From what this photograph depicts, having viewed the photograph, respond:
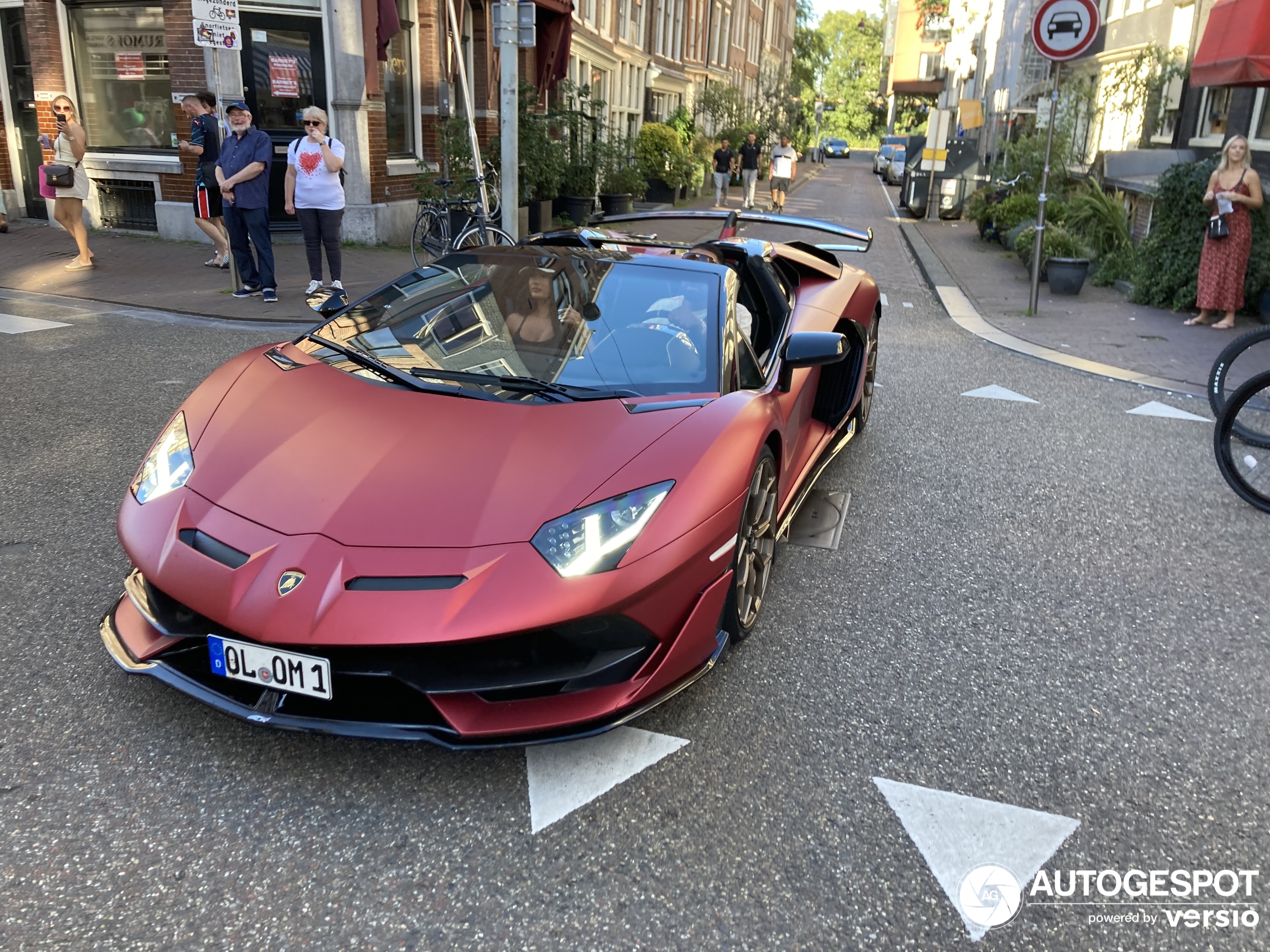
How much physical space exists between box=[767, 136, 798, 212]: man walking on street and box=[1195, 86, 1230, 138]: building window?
31.0 ft

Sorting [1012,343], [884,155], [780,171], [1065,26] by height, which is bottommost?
[1012,343]

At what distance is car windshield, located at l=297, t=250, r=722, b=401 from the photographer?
349cm

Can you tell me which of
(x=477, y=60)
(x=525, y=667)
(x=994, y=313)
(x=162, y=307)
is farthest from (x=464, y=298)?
(x=477, y=60)

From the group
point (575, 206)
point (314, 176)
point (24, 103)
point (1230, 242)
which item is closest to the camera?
point (314, 176)

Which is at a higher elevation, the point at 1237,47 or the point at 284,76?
the point at 1237,47

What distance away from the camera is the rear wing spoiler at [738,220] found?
549 centimetres

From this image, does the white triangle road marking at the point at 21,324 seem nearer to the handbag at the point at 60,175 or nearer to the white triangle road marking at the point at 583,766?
the handbag at the point at 60,175

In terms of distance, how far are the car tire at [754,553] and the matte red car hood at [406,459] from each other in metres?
0.41

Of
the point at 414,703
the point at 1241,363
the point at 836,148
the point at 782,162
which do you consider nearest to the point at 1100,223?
the point at 1241,363

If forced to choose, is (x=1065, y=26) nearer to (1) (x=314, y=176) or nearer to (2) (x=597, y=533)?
(1) (x=314, y=176)

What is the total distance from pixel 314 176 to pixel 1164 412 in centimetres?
737

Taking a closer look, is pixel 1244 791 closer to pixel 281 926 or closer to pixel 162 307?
pixel 281 926

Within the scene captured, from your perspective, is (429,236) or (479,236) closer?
(479,236)

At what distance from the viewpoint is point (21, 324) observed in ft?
27.2
